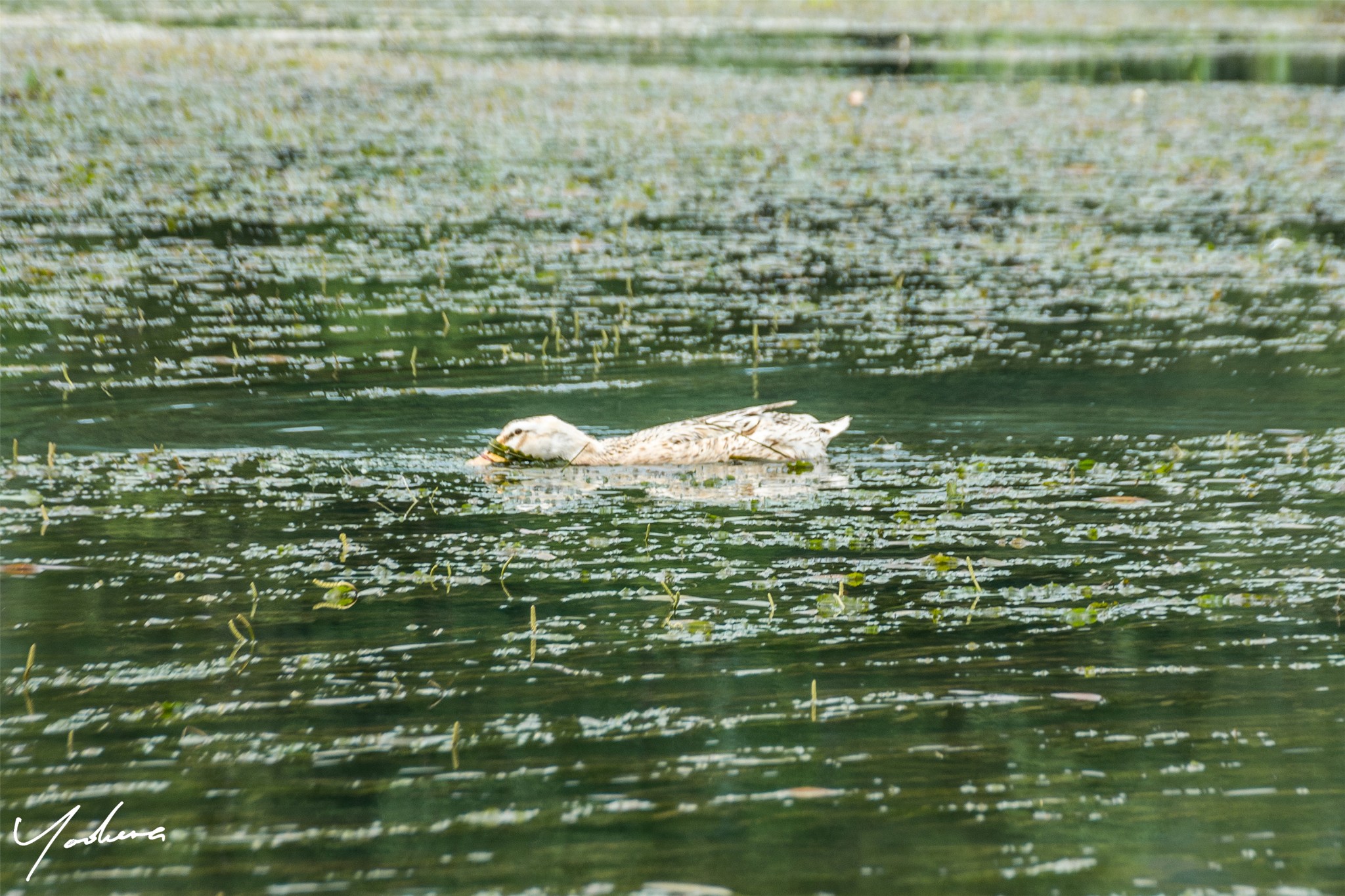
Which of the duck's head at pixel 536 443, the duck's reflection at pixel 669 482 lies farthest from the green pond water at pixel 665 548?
the duck's head at pixel 536 443

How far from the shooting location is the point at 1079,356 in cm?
1311

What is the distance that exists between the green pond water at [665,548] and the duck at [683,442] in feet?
0.39

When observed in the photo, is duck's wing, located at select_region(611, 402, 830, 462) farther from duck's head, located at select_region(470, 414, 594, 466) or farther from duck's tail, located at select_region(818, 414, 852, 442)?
duck's head, located at select_region(470, 414, 594, 466)

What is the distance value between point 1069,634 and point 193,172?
16190 mm

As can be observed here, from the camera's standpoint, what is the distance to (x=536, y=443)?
407 inches

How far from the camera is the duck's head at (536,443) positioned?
10336 mm

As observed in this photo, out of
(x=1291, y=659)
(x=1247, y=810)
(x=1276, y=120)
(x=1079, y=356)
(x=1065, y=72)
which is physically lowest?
(x=1247, y=810)

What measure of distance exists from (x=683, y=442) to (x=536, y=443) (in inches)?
34.1

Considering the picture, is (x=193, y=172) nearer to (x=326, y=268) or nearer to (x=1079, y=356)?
(x=326, y=268)

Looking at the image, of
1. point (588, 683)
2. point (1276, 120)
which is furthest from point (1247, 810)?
point (1276, 120)
